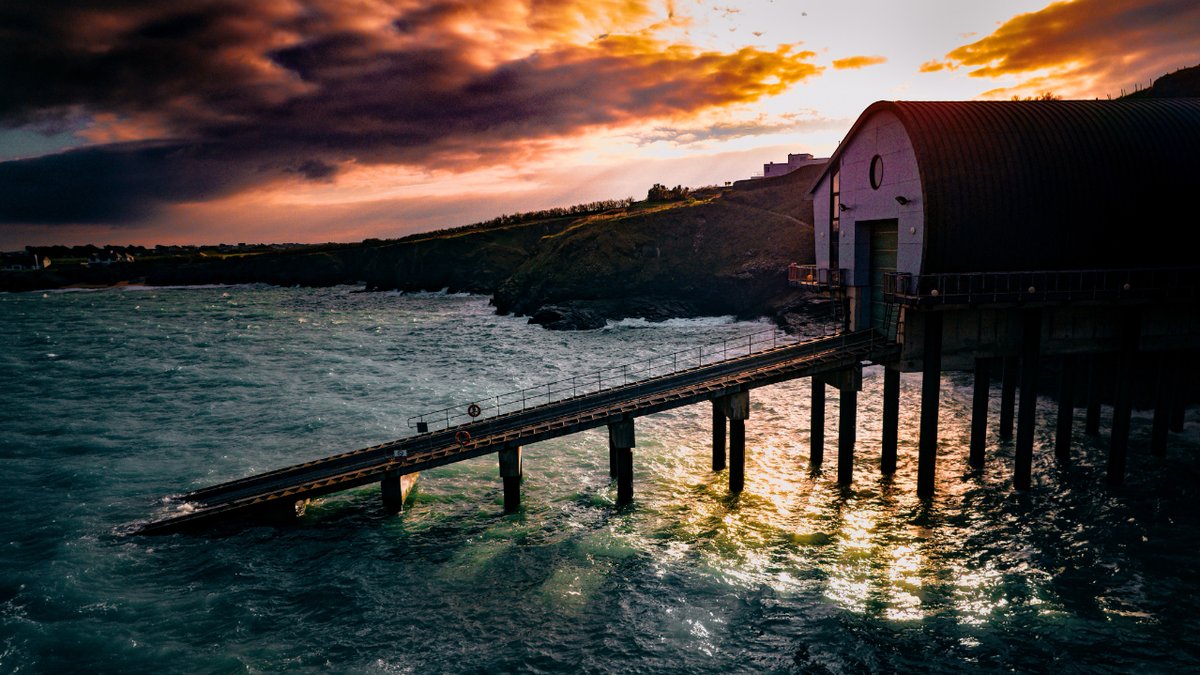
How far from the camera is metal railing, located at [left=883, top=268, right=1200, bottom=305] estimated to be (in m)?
23.9

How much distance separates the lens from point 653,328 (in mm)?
77500

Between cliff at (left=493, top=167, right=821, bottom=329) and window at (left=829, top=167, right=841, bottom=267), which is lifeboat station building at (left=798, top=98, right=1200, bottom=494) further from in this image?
cliff at (left=493, top=167, right=821, bottom=329)

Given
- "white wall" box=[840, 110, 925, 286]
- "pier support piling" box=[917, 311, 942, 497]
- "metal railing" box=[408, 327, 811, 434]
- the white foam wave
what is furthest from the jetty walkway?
the white foam wave

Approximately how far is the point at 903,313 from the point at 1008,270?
13.4ft

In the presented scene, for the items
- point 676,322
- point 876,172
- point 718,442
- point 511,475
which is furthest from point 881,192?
point 676,322

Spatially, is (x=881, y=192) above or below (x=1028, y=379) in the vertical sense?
above

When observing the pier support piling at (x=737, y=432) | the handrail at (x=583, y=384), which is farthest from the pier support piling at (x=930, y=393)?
the handrail at (x=583, y=384)

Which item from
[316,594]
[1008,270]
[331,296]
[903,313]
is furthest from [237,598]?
[331,296]

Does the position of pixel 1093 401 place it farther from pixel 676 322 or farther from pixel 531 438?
pixel 676 322

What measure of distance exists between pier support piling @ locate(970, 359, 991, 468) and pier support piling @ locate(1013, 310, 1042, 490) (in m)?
2.44

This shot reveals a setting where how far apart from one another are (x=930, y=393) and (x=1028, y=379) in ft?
13.3

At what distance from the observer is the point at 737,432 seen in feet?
86.1

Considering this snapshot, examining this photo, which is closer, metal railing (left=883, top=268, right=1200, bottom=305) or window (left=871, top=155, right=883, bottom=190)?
metal railing (left=883, top=268, right=1200, bottom=305)

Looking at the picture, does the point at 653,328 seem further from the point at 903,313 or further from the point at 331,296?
the point at 331,296
